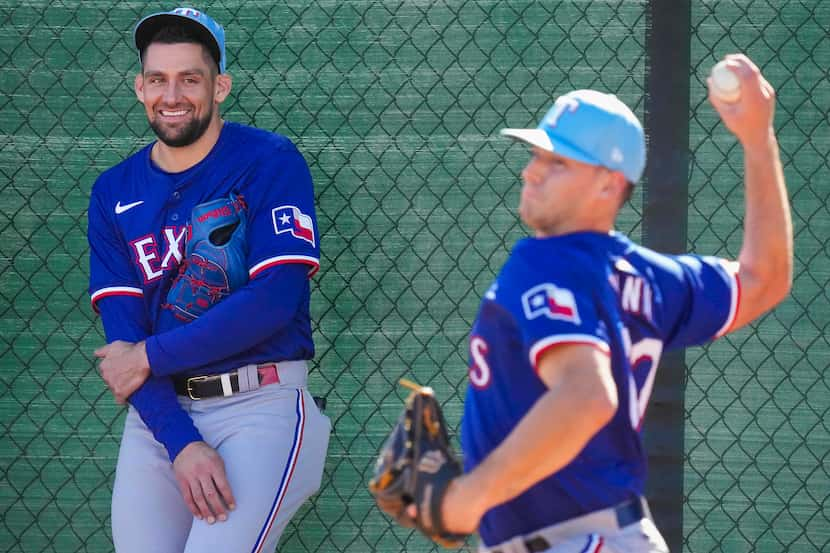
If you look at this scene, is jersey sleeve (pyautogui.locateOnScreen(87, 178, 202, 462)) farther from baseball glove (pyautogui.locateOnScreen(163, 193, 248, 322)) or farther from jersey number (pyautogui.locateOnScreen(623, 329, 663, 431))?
jersey number (pyautogui.locateOnScreen(623, 329, 663, 431))

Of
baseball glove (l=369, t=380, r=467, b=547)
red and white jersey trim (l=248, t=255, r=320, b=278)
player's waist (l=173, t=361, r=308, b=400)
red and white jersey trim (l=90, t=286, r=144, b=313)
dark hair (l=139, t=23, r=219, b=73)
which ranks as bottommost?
player's waist (l=173, t=361, r=308, b=400)

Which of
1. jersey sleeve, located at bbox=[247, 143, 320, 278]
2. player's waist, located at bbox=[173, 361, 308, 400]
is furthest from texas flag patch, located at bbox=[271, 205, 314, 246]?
player's waist, located at bbox=[173, 361, 308, 400]

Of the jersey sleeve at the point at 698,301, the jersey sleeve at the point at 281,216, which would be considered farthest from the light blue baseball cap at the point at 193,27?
the jersey sleeve at the point at 698,301

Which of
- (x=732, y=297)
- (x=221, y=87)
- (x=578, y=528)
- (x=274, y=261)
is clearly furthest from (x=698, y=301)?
(x=221, y=87)

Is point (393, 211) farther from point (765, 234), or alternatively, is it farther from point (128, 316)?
point (765, 234)

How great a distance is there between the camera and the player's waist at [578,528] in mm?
2377

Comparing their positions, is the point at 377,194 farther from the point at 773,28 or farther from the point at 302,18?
the point at 773,28

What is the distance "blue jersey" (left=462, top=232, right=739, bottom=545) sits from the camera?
7.27ft

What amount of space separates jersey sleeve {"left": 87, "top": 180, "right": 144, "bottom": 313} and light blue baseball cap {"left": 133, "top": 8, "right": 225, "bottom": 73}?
1.67 ft

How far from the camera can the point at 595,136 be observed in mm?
2395

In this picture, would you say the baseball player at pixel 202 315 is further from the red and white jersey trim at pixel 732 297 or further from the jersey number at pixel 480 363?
the red and white jersey trim at pixel 732 297

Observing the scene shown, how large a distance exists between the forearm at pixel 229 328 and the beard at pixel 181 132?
51 cm

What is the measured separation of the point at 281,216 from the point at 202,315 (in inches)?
14.7

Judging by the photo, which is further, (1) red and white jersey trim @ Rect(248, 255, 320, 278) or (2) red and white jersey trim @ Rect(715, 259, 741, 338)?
(1) red and white jersey trim @ Rect(248, 255, 320, 278)
